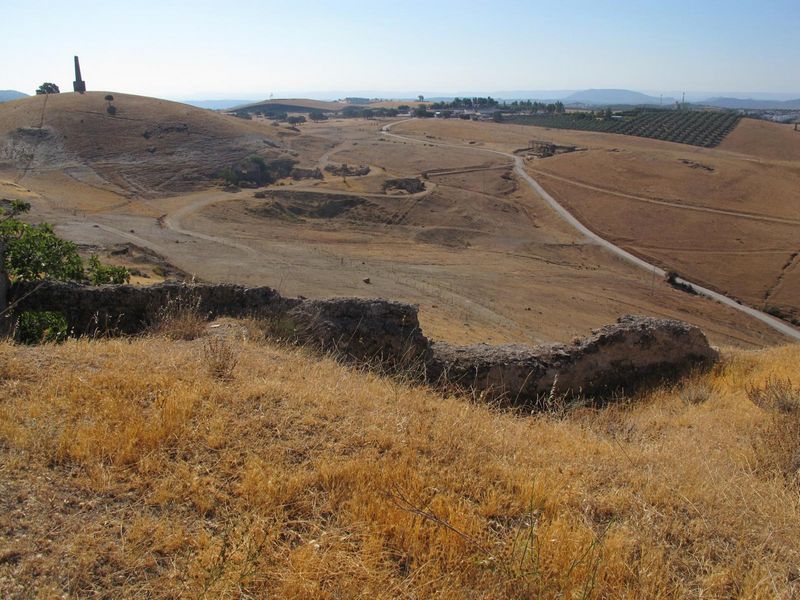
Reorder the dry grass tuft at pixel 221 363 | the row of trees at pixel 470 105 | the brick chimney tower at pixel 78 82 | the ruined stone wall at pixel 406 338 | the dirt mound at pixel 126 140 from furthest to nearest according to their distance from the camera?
the row of trees at pixel 470 105 → the brick chimney tower at pixel 78 82 → the dirt mound at pixel 126 140 → the ruined stone wall at pixel 406 338 → the dry grass tuft at pixel 221 363

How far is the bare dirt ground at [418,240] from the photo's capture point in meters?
27.2

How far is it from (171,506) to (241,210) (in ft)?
141

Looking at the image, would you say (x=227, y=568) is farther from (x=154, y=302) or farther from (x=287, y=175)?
(x=287, y=175)

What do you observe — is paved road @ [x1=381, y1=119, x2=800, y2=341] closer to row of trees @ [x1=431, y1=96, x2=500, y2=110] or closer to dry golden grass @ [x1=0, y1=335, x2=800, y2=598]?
dry golden grass @ [x1=0, y1=335, x2=800, y2=598]

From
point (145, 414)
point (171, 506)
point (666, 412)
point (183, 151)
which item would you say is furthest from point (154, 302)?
point (183, 151)

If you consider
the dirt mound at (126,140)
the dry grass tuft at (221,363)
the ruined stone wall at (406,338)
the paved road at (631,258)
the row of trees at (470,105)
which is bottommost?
the paved road at (631,258)

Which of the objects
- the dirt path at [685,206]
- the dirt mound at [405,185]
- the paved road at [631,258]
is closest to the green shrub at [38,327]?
the paved road at [631,258]

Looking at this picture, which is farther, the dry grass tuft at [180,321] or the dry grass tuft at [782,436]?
the dry grass tuft at [180,321]

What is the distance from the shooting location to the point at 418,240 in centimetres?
4059

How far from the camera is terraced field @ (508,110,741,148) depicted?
300 ft

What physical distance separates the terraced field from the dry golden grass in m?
96.5

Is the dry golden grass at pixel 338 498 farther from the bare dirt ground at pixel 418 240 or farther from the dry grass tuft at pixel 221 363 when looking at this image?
the bare dirt ground at pixel 418 240

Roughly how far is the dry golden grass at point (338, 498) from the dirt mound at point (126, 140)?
49.7 meters

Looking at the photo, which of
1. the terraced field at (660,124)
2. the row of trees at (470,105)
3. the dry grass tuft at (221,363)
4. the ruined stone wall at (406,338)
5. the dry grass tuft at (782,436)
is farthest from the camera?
the row of trees at (470,105)
